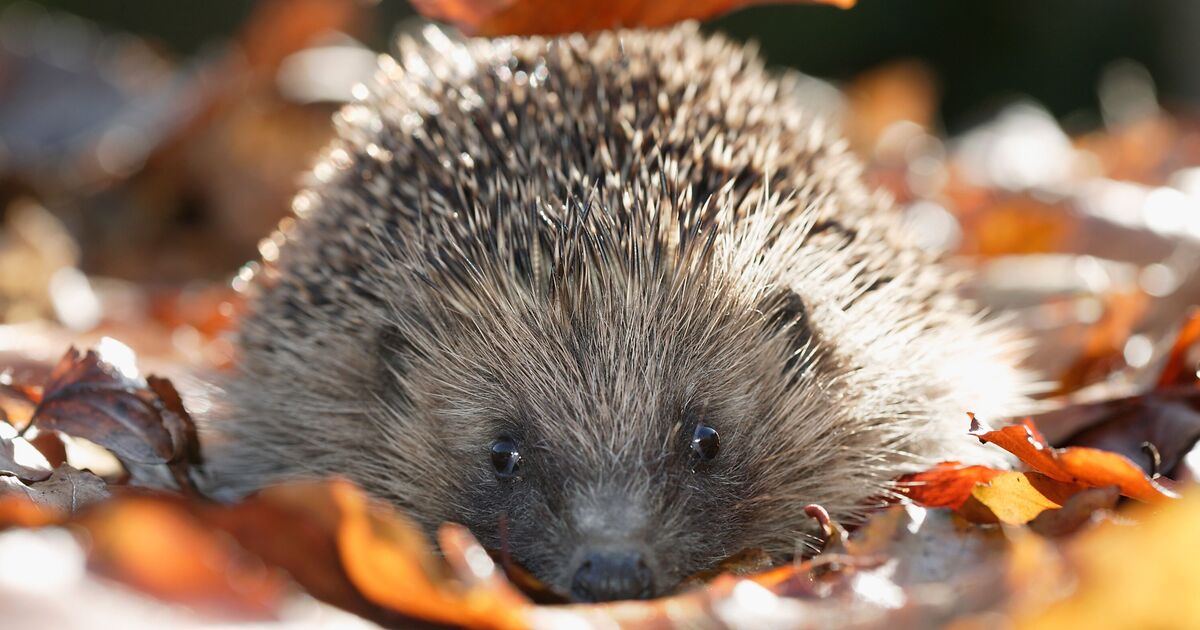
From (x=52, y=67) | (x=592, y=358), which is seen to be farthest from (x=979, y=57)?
(x=592, y=358)

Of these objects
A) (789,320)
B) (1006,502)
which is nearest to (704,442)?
(789,320)

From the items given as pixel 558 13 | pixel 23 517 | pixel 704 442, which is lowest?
pixel 704 442

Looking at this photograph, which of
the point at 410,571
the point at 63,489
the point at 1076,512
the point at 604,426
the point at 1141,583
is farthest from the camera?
the point at 604,426

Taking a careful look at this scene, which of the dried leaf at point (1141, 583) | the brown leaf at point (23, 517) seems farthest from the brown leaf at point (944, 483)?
the brown leaf at point (23, 517)

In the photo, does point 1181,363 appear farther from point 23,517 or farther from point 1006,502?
Result: point 23,517

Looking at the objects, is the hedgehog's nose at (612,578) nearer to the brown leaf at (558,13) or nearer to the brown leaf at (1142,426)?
the brown leaf at (1142,426)

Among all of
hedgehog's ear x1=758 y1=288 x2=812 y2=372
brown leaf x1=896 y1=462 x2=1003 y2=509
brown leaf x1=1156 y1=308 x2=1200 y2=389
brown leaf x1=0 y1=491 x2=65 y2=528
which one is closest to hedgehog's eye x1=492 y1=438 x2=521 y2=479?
hedgehog's ear x1=758 y1=288 x2=812 y2=372

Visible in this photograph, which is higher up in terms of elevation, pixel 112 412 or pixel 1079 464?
pixel 112 412

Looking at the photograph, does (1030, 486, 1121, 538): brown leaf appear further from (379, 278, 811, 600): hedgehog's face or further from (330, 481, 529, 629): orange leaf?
(330, 481, 529, 629): orange leaf

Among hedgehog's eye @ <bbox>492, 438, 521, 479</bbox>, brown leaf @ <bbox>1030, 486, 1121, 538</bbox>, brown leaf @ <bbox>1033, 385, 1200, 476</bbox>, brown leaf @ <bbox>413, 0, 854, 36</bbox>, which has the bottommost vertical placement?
brown leaf @ <bbox>1033, 385, 1200, 476</bbox>

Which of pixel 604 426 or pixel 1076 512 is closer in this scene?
pixel 1076 512
